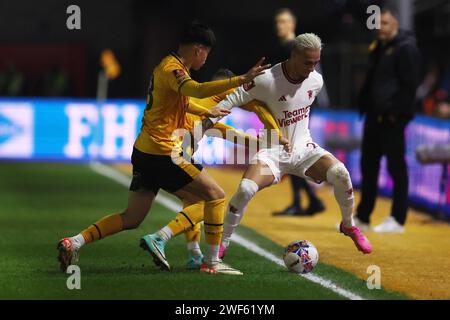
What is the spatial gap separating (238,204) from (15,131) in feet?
49.8

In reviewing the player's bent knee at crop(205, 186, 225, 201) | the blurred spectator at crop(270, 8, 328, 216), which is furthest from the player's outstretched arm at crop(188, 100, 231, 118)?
the blurred spectator at crop(270, 8, 328, 216)

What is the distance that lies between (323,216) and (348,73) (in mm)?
11627

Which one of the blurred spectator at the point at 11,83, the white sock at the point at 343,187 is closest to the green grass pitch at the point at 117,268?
the white sock at the point at 343,187

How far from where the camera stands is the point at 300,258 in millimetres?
9594

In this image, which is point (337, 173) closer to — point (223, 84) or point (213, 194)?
point (213, 194)

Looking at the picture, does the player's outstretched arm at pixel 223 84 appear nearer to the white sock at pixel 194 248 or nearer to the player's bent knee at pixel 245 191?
the player's bent knee at pixel 245 191

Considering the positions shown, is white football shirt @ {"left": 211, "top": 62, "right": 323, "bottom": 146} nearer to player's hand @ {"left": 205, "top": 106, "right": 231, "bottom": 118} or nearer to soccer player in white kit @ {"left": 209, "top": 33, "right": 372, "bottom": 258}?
soccer player in white kit @ {"left": 209, "top": 33, "right": 372, "bottom": 258}

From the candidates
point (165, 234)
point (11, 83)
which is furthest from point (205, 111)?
point (11, 83)

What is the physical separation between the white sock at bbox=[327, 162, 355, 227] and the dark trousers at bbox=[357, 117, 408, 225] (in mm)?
3028

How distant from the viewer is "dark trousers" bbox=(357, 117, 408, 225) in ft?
43.4

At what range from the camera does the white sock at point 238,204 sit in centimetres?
969

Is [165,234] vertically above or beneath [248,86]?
beneath
